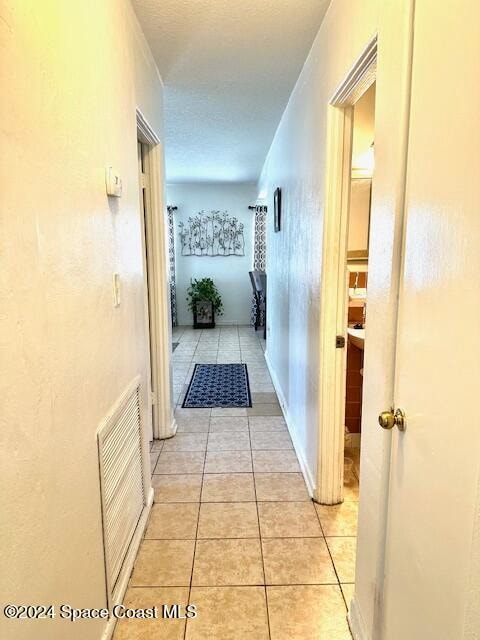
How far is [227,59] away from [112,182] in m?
1.34

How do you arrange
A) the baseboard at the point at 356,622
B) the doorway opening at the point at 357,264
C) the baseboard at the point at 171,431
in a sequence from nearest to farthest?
the baseboard at the point at 356,622 → the doorway opening at the point at 357,264 → the baseboard at the point at 171,431

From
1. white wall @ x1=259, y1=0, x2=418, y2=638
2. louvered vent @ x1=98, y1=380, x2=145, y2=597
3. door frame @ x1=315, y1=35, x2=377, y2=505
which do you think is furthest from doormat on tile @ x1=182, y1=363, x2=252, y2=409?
louvered vent @ x1=98, y1=380, x2=145, y2=597

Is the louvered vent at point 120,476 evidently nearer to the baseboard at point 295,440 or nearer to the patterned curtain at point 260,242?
the baseboard at point 295,440

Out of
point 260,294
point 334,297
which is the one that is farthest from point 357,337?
point 260,294

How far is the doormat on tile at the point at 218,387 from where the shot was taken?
11.8ft

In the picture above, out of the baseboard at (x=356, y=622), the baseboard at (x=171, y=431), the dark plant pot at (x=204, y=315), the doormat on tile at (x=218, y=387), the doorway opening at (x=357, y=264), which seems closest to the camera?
the baseboard at (x=356, y=622)

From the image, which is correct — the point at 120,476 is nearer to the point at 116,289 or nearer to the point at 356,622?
the point at 116,289

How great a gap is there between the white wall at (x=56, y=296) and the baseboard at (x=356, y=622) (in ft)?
2.86

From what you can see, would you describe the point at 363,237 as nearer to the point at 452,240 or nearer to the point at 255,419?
the point at 255,419

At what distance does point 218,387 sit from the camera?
400 cm

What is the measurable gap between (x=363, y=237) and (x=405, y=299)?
6.52 ft

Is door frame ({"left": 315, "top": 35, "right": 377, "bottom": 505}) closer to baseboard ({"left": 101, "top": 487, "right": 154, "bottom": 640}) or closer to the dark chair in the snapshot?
baseboard ({"left": 101, "top": 487, "right": 154, "bottom": 640})

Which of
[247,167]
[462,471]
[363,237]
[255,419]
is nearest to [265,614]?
[462,471]

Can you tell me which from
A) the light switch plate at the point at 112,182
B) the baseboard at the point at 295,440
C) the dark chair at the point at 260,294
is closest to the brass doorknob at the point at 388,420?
the light switch plate at the point at 112,182
